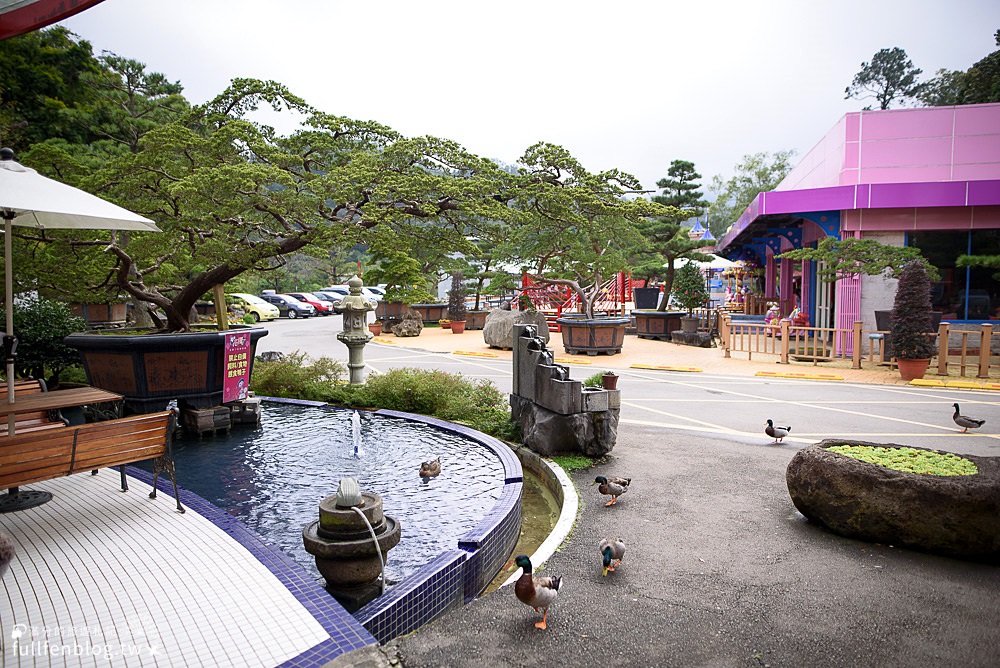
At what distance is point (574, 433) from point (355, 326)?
533 cm

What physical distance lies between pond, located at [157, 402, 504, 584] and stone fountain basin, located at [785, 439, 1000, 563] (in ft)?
A: 9.67

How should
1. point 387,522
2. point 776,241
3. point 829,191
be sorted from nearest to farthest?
point 387,522 < point 829,191 < point 776,241

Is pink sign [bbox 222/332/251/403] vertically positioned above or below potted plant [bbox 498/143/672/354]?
below

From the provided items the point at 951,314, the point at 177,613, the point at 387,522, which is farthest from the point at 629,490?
the point at 951,314

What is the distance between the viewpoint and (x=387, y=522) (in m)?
4.28

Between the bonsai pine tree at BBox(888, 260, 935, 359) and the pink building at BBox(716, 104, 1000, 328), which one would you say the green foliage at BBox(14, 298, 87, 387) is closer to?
→ the bonsai pine tree at BBox(888, 260, 935, 359)

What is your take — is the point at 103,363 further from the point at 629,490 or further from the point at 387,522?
the point at 629,490

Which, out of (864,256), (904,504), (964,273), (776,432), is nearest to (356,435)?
(776,432)

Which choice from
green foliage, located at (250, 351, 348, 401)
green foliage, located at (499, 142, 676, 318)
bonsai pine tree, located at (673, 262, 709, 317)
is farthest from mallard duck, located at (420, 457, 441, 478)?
bonsai pine tree, located at (673, 262, 709, 317)

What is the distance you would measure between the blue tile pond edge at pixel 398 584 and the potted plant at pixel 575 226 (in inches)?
447

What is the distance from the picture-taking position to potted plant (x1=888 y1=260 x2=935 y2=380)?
13086 mm

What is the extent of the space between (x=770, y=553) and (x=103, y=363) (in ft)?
27.6

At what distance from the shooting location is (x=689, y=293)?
76.3 ft

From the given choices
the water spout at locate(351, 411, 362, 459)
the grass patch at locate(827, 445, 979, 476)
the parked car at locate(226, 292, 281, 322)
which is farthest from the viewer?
the parked car at locate(226, 292, 281, 322)
